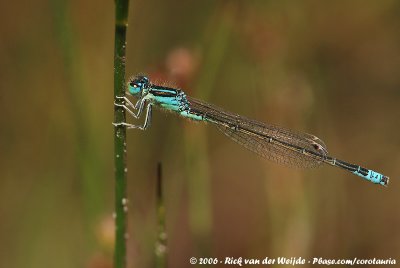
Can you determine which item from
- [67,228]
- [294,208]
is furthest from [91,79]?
[294,208]

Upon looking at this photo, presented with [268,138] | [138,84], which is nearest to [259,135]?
[268,138]

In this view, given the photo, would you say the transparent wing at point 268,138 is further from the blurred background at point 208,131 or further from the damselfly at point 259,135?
the blurred background at point 208,131

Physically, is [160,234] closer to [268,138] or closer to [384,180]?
[268,138]

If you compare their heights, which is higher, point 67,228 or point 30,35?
point 30,35

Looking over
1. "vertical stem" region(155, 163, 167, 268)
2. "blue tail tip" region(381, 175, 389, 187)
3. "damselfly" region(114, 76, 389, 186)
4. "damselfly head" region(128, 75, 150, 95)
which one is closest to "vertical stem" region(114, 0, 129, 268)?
"vertical stem" region(155, 163, 167, 268)

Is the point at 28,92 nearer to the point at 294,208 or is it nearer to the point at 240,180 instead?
the point at 240,180

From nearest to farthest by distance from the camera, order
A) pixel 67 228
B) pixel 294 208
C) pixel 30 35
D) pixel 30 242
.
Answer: pixel 294 208, pixel 30 242, pixel 67 228, pixel 30 35

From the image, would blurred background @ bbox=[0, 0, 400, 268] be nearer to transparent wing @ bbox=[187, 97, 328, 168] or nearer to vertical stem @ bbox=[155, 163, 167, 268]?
transparent wing @ bbox=[187, 97, 328, 168]
